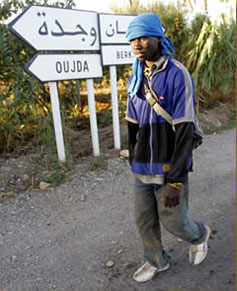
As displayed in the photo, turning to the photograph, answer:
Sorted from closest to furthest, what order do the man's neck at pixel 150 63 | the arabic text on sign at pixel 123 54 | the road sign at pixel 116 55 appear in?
the man's neck at pixel 150 63 < the road sign at pixel 116 55 < the arabic text on sign at pixel 123 54

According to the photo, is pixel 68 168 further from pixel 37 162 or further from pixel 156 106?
pixel 156 106

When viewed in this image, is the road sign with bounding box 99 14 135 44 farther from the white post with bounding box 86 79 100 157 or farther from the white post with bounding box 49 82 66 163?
the white post with bounding box 49 82 66 163

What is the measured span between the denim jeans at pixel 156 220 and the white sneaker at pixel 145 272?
30mm

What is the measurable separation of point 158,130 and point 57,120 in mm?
2407

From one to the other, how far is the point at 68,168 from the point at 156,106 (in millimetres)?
2497

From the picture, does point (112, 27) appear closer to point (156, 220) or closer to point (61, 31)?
point (61, 31)

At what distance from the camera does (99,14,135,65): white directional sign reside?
4.39 metres

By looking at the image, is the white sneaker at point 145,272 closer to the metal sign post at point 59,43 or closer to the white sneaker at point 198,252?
the white sneaker at point 198,252

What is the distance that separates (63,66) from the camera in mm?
3941

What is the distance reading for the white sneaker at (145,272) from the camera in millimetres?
2256

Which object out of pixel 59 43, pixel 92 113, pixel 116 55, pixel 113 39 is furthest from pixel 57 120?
pixel 113 39

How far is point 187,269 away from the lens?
7.72 feet

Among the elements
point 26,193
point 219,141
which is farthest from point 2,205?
point 219,141

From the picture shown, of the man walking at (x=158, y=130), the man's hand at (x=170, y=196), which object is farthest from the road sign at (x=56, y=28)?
the man's hand at (x=170, y=196)
